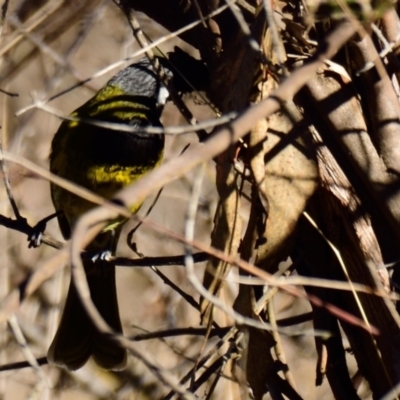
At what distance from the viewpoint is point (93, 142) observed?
2.58m

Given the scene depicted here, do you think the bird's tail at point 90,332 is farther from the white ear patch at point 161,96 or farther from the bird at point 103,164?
the white ear patch at point 161,96

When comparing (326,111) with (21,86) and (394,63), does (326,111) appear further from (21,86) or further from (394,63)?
(21,86)

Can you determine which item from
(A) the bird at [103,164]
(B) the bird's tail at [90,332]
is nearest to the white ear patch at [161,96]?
(A) the bird at [103,164]

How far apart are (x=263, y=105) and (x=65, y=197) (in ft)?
5.54

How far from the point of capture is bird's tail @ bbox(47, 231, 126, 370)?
259 centimetres

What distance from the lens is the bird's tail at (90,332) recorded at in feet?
8.49

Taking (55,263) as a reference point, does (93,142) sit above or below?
below

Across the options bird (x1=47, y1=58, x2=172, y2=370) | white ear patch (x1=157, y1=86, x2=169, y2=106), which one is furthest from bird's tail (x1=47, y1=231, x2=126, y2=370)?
white ear patch (x1=157, y1=86, x2=169, y2=106)

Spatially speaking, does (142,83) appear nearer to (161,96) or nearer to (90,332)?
(161,96)

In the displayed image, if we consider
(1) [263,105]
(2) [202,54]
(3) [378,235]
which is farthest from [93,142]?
(1) [263,105]

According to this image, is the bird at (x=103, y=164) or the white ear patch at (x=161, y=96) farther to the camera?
the white ear patch at (x=161, y=96)

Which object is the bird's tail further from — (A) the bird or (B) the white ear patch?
(B) the white ear patch

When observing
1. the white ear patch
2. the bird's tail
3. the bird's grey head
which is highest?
the bird's grey head

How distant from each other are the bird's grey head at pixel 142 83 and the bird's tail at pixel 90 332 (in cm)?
57
